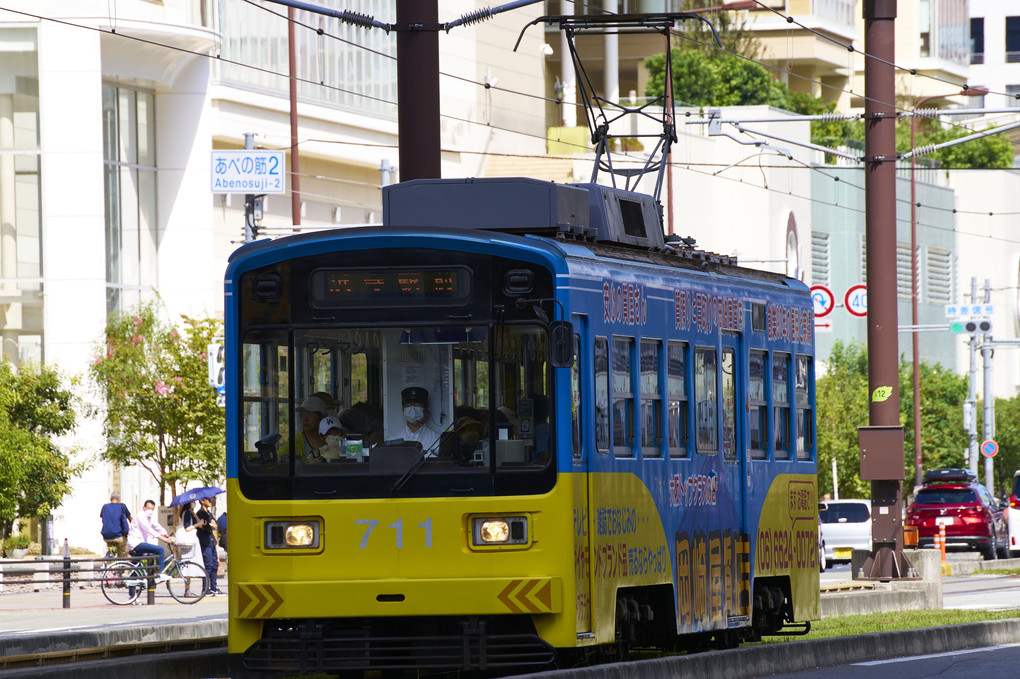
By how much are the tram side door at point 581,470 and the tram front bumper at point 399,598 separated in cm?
28

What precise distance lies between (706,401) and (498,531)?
298cm

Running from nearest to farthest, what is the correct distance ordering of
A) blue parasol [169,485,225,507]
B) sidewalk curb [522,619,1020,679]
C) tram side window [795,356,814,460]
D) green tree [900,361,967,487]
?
1. sidewalk curb [522,619,1020,679]
2. tram side window [795,356,814,460]
3. blue parasol [169,485,225,507]
4. green tree [900,361,967,487]


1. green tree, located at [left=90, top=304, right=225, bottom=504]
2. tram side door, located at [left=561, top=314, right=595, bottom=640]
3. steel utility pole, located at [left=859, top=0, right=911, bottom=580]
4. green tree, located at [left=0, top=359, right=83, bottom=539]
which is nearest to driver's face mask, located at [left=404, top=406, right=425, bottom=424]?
tram side door, located at [left=561, top=314, right=595, bottom=640]

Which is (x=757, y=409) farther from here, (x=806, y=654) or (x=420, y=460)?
(x=420, y=460)

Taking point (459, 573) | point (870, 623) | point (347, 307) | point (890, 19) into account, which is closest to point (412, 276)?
point (347, 307)

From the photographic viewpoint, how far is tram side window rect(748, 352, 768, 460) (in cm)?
1589

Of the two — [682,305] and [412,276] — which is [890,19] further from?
[412,276]

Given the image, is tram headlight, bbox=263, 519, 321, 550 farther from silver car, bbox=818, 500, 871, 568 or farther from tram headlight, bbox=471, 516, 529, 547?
silver car, bbox=818, 500, 871, 568

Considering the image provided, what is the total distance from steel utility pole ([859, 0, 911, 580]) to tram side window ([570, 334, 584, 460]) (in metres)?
12.3

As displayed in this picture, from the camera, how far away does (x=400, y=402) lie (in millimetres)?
12617

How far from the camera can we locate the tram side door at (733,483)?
15.3m

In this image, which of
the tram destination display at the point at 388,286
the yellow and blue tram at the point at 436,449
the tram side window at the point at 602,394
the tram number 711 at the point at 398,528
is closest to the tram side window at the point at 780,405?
the yellow and blue tram at the point at 436,449

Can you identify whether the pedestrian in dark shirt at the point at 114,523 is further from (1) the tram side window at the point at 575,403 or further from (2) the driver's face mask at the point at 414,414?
(1) the tram side window at the point at 575,403

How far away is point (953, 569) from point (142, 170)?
18588 mm
